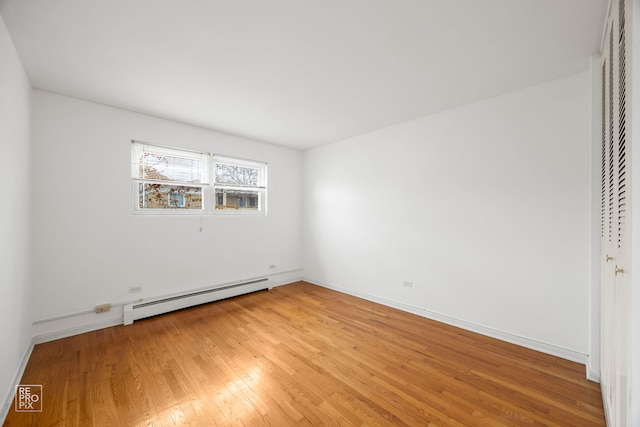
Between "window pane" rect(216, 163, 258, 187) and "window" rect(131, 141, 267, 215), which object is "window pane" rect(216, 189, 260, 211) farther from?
"window pane" rect(216, 163, 258, 187)

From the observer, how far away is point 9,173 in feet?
5.99

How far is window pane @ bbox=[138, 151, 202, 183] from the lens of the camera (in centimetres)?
331

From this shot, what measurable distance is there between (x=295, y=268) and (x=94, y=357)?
3.17m

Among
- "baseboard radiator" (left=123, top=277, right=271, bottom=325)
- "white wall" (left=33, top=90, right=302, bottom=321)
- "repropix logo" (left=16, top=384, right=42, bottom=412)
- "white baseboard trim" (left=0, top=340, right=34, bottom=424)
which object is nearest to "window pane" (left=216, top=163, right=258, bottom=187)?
"white wall" (left=33, top=90, right=302, bottom=321)

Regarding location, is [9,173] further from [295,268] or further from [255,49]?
[295,268]

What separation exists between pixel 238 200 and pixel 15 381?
298 centimetres

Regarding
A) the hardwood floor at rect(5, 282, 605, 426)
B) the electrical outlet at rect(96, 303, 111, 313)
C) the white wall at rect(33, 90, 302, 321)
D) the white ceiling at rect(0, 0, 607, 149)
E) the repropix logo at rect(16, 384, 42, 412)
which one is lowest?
the hardwood floor at rect(5, 282, 605, 426)

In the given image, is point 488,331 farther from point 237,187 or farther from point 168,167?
point 168,167

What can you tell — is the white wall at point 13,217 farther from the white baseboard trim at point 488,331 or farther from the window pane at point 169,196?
the white baseboard trim at point 488,331

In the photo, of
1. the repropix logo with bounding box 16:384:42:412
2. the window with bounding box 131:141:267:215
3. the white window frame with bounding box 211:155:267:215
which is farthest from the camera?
the white window frame with bounding box 211:155:267:215

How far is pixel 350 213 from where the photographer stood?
13.9 ft

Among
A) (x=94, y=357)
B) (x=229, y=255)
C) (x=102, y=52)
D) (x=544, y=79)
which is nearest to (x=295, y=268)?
(x=229, y=255)

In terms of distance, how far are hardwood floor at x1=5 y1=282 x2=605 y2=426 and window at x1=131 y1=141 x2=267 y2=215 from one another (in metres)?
1.61

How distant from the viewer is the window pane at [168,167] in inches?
130
